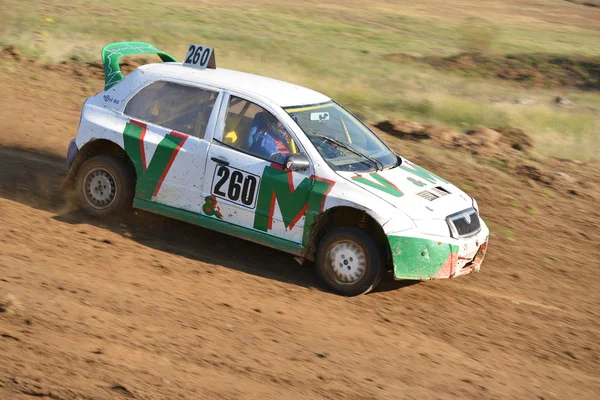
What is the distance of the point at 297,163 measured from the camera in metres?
7.13

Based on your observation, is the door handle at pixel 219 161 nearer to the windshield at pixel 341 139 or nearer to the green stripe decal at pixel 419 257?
the windshield at pixel 341 139

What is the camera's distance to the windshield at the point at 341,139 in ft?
24.5

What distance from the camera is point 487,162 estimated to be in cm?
1210

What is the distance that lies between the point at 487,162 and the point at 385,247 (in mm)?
5513

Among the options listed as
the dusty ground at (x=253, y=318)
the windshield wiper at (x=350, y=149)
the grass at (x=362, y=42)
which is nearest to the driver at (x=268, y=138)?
the windshield wiper at (x=350, y=149)

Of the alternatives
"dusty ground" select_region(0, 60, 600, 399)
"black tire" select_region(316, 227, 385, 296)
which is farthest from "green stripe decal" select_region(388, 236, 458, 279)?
"dusty ground" select_region(0, 60, 600, 399)

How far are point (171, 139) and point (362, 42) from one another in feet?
59.9

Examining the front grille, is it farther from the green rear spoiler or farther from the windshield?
the green rear spoiler

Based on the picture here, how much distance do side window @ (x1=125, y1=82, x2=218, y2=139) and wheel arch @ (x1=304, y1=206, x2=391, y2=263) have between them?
156 cm

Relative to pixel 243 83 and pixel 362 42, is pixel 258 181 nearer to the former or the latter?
pixel 243 83

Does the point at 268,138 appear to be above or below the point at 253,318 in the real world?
above

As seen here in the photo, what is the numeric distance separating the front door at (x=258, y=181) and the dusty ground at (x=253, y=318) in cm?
58

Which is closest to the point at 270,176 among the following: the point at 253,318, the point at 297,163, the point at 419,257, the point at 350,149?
the point at 297,163

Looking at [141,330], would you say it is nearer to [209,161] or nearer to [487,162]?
[209,161]
